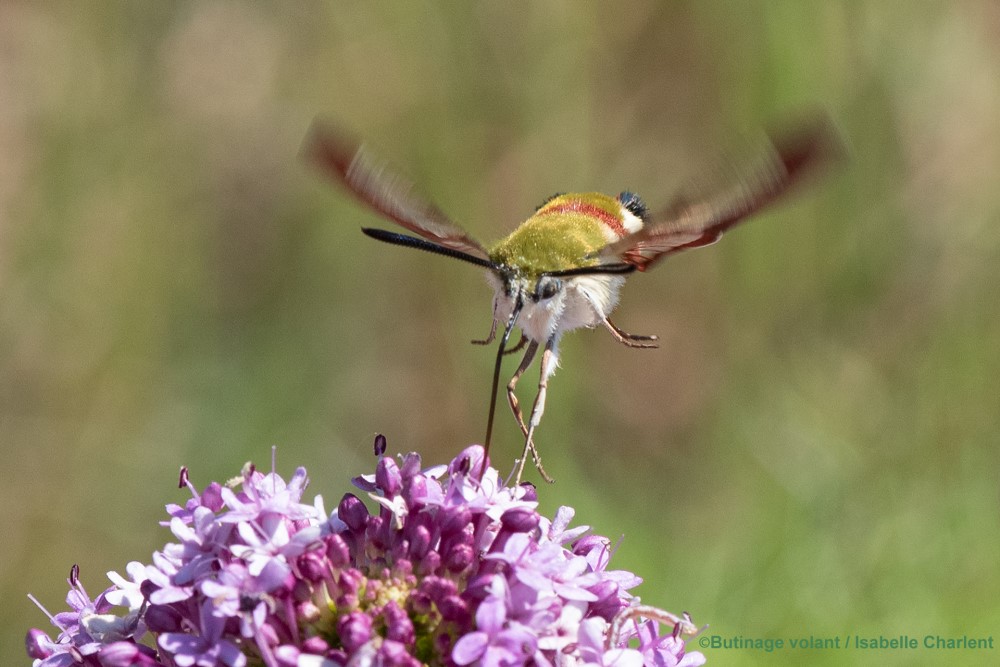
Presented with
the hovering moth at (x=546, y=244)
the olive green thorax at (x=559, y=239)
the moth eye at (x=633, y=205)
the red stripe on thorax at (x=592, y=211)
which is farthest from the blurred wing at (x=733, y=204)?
the moth eye at (x=633, y=205)

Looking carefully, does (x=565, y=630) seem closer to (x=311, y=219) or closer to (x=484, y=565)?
(x=484, y=565)

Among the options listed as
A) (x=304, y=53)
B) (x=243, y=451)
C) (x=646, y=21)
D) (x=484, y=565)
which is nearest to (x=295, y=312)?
(x=243, y=451)

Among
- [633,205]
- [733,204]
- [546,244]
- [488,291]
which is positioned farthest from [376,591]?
[488,291]

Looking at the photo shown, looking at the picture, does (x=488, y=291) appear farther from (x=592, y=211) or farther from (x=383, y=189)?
(x=383, y=189)

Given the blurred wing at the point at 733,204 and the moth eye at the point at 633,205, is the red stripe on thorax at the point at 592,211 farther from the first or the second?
the blurred wing at the point at 733,204

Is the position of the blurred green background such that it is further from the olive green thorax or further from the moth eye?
the olive green thorax

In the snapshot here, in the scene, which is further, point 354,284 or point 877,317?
point 354,284

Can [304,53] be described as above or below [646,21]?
below
